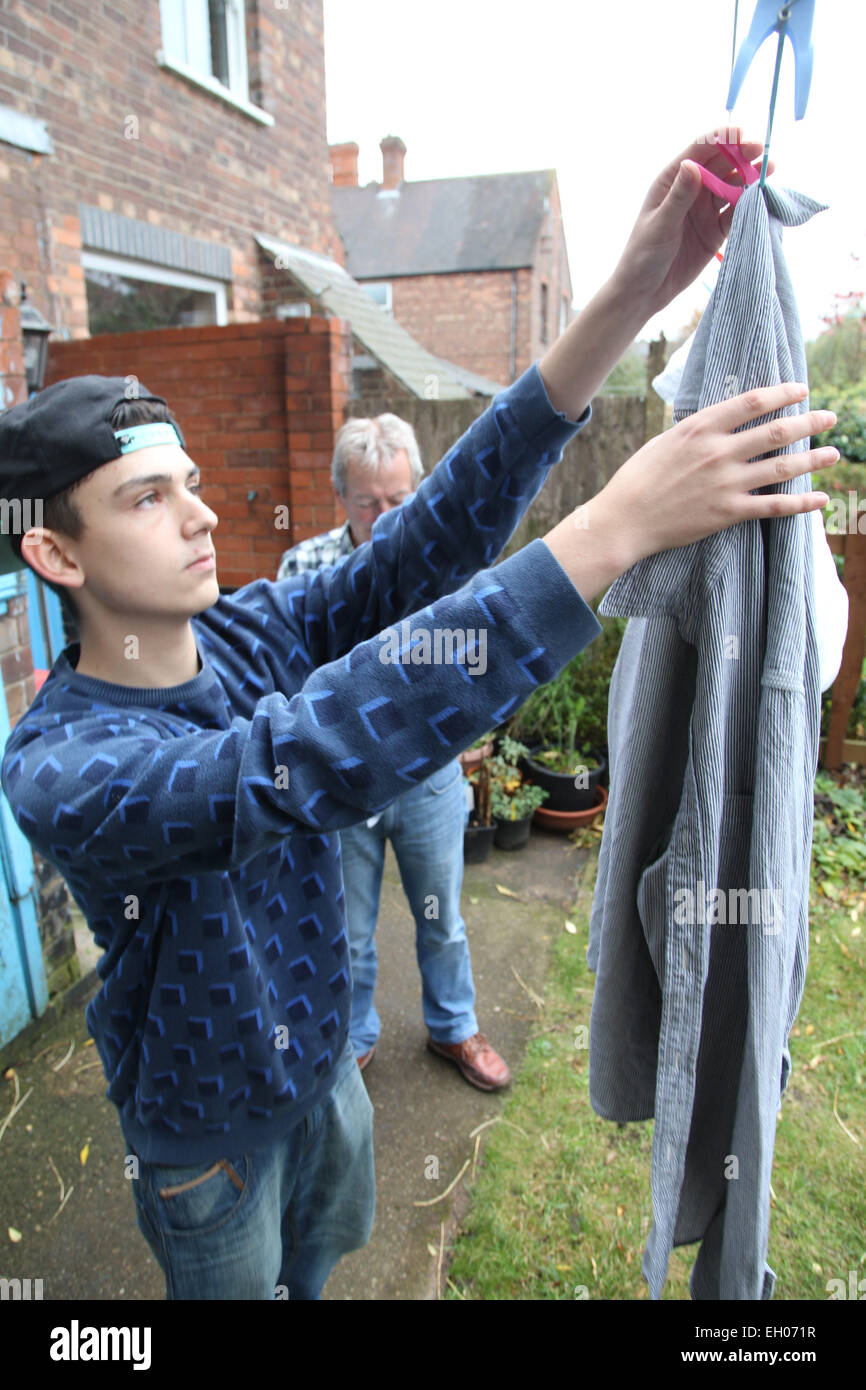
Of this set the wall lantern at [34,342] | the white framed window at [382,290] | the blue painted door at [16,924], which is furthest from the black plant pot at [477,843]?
the white framed window at [382,290]

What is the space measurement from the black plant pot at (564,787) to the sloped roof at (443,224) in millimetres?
22572

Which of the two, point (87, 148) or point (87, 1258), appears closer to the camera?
point (87, 1258)

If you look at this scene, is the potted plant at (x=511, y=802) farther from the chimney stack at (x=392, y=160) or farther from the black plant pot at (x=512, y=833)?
the chimney stack at (x=392, y=160)

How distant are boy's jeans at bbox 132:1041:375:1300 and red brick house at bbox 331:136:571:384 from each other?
23977 millimetres

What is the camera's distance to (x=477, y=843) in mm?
4641

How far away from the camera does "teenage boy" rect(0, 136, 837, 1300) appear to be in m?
0.97

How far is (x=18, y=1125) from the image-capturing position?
292cm

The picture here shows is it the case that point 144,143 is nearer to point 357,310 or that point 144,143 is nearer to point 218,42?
point 218,42

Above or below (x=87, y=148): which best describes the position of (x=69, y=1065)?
below

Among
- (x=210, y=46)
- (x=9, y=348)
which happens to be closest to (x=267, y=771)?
(x=9, y=348)
